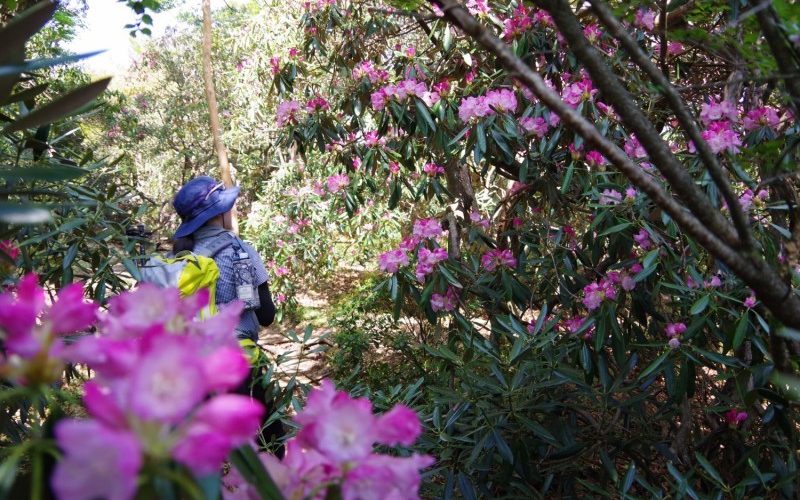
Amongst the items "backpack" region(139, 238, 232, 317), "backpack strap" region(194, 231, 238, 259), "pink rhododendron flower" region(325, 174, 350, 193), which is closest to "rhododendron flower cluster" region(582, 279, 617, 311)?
"backpack" region(139, 238, 232, 317)

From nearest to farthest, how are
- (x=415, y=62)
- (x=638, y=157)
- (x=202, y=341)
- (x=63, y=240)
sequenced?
(x=202, y=341) < (x=63, y=240) < (x=638, y=157) < (x=415, y=62)

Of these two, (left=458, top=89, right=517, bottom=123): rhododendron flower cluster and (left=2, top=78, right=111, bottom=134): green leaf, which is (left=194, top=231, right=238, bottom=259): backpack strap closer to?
(left=458, top=89, right=517, bottom=123): rhododendron flower cluster

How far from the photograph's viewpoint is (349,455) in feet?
1.34

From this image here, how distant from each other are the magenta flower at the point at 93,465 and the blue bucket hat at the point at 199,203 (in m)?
2.18

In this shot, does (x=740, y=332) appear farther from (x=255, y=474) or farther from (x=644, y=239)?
(x=255, y=474)

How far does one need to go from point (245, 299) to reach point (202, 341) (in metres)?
2.10

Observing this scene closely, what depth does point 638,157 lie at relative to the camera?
6.14 ft

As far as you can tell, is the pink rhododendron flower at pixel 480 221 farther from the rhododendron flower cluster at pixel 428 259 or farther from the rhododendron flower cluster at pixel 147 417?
the rhododendron flower cluster at pixel 147 417

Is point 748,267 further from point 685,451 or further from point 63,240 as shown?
point 63,240

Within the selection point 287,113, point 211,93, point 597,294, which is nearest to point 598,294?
point 597,294

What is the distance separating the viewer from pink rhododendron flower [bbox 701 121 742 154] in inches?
61.6

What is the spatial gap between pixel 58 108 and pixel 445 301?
1717 millimetres

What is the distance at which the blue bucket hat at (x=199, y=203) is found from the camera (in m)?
2.37

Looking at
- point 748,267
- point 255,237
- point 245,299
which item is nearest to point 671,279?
point 748,267
